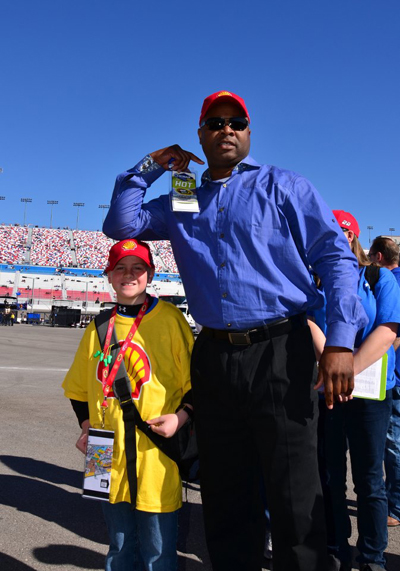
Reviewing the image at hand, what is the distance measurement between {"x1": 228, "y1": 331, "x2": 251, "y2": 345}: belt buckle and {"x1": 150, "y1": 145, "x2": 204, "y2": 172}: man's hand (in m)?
0.86

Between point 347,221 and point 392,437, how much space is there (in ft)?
6.04

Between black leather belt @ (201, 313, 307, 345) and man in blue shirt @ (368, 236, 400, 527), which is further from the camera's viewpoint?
man in blue shirt @ (368, 236, 400, 527)

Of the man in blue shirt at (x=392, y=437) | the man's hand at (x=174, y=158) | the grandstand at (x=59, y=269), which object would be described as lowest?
the man in blue shirt at (x=392, y=437)

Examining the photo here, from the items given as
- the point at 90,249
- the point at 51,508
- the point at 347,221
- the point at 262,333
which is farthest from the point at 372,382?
the point at 90,249

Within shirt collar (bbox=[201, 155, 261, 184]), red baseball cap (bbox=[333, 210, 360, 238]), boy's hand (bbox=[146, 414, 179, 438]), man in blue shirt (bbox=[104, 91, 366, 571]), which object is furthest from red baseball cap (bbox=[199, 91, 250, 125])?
boy's hand (bbox=[146, 414, 179, 438])

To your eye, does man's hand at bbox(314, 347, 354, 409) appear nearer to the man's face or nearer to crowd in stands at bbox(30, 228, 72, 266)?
the man's face

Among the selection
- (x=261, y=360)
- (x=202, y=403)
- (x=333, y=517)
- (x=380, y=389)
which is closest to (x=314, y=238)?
(x=261, y=360)

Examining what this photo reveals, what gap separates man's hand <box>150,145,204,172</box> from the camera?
245 centimetres

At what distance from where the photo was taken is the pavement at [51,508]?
303 centimetres

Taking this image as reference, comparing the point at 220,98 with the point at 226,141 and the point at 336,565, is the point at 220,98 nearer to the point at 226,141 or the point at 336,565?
the point at 226,141

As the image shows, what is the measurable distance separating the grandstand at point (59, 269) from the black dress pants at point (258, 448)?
166ft

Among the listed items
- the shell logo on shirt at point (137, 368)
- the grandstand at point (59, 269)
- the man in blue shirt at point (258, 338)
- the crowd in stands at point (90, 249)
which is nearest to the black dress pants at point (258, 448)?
the man in blue shirt at point (258, 338)

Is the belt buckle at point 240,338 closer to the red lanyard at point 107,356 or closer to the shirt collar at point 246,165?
the red lanyard at point 107,356

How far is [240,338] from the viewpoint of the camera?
2014mm
